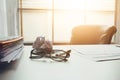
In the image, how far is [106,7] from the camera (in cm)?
393

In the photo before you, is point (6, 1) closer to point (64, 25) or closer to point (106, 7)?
point (64, 25)

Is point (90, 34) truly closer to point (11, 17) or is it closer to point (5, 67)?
point (5, 67)

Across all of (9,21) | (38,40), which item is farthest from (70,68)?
(9,21)

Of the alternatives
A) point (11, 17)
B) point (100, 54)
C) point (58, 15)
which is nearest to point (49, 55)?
point (100, 54)

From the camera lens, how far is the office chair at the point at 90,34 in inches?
67.4

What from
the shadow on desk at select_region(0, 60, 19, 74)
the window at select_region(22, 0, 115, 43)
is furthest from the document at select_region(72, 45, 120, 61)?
the window at select_region(22, 0, 115, 43)

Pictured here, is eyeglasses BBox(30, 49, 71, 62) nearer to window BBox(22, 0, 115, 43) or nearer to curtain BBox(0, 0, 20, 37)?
curtain BBox(0, 0, 20, 37)

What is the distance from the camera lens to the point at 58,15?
3.79 m

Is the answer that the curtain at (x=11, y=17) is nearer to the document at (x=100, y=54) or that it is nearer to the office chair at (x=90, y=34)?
the office chair at (x=90, y=34)

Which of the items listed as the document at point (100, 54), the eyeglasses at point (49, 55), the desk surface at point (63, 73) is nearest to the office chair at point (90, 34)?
the document at point (100, 54)

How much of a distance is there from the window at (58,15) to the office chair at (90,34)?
1926mm

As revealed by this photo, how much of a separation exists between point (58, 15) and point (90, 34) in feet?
6.65

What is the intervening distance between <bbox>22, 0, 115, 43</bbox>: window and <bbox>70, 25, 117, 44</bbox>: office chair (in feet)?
6.32

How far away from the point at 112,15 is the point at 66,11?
93cm
